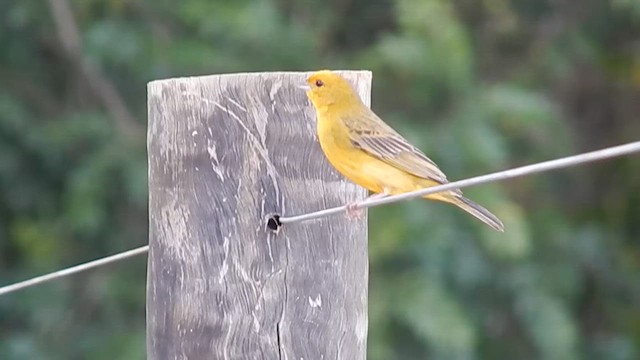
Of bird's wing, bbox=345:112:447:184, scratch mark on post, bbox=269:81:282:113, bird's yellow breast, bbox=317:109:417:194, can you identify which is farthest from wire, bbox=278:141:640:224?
bird's wing, bbox=345:112:447:184

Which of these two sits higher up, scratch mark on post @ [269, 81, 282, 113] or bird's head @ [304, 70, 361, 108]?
bird's head @ [304, 70, 361, 108]

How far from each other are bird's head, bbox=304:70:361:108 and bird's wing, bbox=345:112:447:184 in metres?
0.21

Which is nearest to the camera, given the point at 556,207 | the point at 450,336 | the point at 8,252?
the point at 450,336

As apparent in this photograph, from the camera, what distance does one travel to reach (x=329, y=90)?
11.3 feet

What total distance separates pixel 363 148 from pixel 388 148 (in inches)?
9.1


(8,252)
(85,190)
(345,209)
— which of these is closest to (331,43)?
(85,190)

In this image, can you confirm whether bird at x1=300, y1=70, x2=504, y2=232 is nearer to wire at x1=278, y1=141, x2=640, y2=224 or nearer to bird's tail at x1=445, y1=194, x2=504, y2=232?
bird's tail at x1=445, y1=194, x2=504, y2=232

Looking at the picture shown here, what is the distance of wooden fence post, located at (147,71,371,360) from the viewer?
9.99 feet

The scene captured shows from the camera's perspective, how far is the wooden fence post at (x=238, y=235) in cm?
304

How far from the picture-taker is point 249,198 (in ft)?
10.0

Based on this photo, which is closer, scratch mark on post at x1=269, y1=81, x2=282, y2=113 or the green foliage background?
scratch mark on post at x1=269, y1=81, x2=282, y2=113

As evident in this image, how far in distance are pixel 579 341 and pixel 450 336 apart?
1526mm

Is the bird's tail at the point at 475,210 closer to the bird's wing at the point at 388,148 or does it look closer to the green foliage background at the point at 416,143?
the bird's wing at the point at 388,148

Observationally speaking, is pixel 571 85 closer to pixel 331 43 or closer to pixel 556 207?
pixel 556 207
